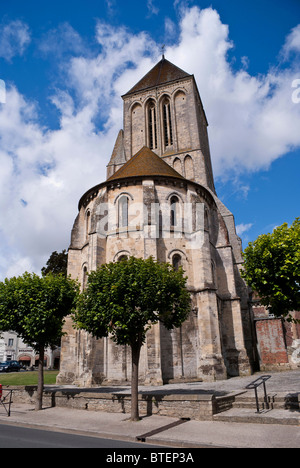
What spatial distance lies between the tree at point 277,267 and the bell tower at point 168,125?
21658 mm

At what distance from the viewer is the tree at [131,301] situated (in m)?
11.2

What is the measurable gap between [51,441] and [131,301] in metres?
4.73

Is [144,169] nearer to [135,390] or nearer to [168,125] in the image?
[168,125]

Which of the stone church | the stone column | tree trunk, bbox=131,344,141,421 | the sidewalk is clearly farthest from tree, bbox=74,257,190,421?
the stone column

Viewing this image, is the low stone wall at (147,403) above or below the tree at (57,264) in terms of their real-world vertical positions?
below

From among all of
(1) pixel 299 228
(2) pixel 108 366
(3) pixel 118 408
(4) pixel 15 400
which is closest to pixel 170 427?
(3) pixel 118 408

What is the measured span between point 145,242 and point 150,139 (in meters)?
19.9

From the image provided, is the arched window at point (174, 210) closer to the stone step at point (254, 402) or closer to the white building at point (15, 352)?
the stone step at point (254, 402)

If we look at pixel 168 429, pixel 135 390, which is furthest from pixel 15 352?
pixel 168 429

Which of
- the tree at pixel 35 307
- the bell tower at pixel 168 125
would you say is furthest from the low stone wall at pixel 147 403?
the bell tower at pixel 168 125

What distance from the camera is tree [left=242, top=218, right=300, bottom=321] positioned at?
32.6ft

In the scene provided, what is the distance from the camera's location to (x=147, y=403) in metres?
11.3

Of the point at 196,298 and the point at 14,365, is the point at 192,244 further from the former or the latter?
the point at 14,365

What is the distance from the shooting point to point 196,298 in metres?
20.7
